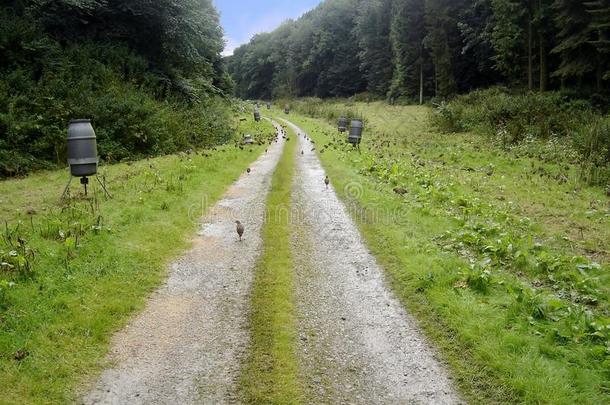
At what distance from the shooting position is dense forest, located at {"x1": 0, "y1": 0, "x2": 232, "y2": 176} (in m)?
18.4

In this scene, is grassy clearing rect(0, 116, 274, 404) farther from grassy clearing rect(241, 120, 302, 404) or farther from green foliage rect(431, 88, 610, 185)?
green foliage rect(431, 88, 610, 185)

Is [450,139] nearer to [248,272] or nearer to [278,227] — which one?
[278,227]

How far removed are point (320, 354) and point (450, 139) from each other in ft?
78.9

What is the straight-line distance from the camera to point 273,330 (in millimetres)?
6348

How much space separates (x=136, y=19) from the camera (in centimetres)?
2712

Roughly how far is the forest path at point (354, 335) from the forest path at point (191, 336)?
0.94 meters

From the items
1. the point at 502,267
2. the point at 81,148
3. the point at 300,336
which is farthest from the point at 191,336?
the point at 81,148

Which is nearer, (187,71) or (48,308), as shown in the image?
(48,308)

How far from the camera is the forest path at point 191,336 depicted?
16.7ft

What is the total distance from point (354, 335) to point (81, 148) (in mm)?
9686

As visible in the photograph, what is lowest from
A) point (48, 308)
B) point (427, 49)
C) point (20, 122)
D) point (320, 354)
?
point (320, 354)

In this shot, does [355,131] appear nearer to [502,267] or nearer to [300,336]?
[502,267]

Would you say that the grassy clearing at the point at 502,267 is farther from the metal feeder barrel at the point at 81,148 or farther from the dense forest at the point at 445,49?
the dense forest at the point at 445,49

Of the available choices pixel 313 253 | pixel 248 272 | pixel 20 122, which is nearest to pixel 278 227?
pixel 313 253
